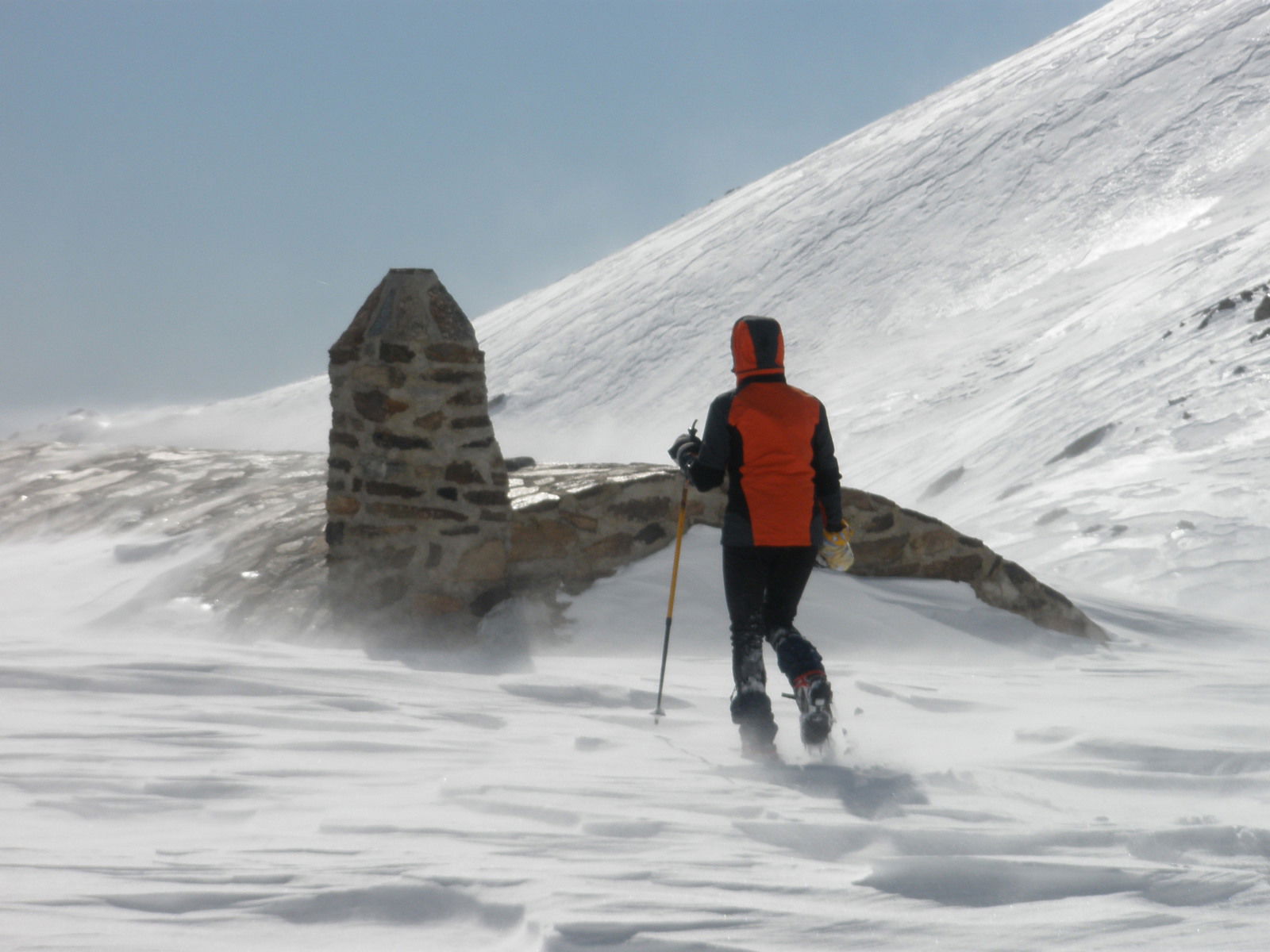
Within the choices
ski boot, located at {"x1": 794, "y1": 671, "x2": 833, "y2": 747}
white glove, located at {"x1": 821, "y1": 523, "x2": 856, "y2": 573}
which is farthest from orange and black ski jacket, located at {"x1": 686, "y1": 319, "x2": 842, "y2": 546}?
ski boot, located at {"x1": 794, "y1": 671, "x2": 833, "y2": 747}

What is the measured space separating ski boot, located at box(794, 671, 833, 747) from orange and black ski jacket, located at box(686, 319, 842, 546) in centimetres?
51

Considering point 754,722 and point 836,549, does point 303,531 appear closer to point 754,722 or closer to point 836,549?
point 836,549

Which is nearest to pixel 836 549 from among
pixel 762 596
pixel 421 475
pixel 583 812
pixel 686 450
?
pixel 762 596

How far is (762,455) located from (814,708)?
3.12 feet

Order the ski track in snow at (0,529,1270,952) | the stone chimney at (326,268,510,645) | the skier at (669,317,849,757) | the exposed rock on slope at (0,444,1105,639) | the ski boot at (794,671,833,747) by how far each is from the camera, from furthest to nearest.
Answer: the exposed rock on slope at (0,444,1105,639), the stone chimney at (326,268,510,645), the skier at (669,317,849,757), the ski boot at (794,671,833,747), the ski track in snow at (0,529,1270,952)

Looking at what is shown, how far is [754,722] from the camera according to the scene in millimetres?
4453

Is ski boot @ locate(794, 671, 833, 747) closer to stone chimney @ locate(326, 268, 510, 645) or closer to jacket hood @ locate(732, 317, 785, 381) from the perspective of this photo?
jacket hood @ locate(732, 317, 785, 381)

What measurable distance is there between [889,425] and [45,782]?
24.6 metres

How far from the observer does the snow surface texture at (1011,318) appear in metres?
17.0

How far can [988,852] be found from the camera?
10.5 feet

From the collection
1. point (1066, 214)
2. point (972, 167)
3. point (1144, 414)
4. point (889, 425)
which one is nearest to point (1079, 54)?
point (972, 167)

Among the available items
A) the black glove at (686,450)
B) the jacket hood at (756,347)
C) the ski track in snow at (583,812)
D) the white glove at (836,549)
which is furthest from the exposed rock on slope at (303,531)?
the jacket hood at (756,347)

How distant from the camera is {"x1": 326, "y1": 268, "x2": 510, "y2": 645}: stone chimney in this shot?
6.94 metres

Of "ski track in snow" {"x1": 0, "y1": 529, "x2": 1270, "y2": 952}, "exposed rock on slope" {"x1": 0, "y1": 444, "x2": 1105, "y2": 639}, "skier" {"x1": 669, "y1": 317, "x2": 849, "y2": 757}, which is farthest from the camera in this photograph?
"exposed rock on slope" {"x1": 0, "y1": 444, "x2": 1105, "y2": 639}
